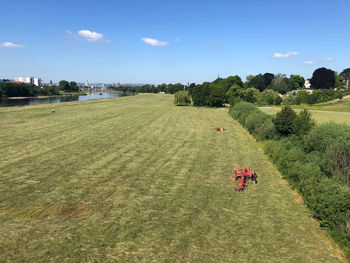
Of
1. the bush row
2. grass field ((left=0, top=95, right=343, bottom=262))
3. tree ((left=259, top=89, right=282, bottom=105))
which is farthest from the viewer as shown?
tree ((left=259, top=89, right=282, bottom=105))

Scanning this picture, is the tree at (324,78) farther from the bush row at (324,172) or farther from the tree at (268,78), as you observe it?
the bush row at (324,172)

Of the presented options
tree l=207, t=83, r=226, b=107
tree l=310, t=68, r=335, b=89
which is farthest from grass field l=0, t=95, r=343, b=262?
tree l=310, t=68, r=335, b=89

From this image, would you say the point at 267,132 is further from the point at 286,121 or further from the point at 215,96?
the point at 215,96

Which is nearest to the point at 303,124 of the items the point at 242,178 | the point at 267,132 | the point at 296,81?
the point at 267,132

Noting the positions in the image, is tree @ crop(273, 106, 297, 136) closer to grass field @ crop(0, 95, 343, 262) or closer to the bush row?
the bush row

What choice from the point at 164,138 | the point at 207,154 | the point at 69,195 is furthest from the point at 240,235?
the point at 164,138

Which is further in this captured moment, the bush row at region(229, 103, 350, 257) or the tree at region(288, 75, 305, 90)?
the tree at region(288, 75, 305, 90)

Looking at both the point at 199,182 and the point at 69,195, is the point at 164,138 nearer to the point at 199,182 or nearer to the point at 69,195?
the point at 199,182
